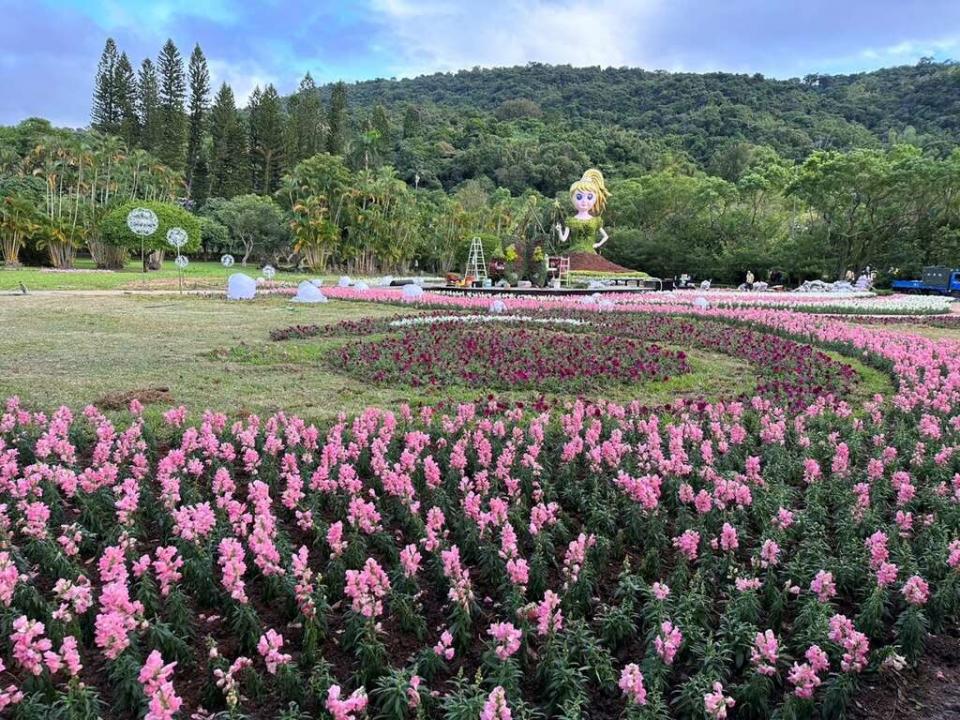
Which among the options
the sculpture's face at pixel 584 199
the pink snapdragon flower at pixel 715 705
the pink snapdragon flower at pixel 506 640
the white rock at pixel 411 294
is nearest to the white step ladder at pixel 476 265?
the white rock at pixel 411 294

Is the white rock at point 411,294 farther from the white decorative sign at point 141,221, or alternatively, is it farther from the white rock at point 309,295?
the white decorative sign at point 141,221

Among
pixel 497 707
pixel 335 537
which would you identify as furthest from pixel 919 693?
pixel 335 537

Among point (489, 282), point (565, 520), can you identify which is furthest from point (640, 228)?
point (565, 520)

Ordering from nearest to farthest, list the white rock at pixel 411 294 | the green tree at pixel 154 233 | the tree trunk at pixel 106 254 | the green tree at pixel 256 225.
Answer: the white rock at pixel 411 294 < the green tree at pixel 154 233 < the tree trunk at pixel 106 254 < the green tree at pixel 256 225

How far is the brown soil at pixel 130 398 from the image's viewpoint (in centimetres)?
676

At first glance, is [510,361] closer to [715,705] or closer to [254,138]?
[715,705]

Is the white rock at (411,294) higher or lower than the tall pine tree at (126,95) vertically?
lower

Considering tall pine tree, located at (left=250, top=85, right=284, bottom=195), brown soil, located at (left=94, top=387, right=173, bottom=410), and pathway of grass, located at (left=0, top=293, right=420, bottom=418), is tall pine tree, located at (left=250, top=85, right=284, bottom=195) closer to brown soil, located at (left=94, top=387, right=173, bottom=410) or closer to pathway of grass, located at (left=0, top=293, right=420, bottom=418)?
pathway of grass, located at (left=0, top=293, right=420, bottom=418)

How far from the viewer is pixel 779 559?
364cm

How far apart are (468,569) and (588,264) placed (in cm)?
3127

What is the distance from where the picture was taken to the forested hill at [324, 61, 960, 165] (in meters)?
73.8

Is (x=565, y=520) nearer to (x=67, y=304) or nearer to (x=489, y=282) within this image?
(x=67, y=304)

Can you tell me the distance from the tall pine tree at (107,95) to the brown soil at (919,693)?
68531 millimetres

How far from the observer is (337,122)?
69500mm
